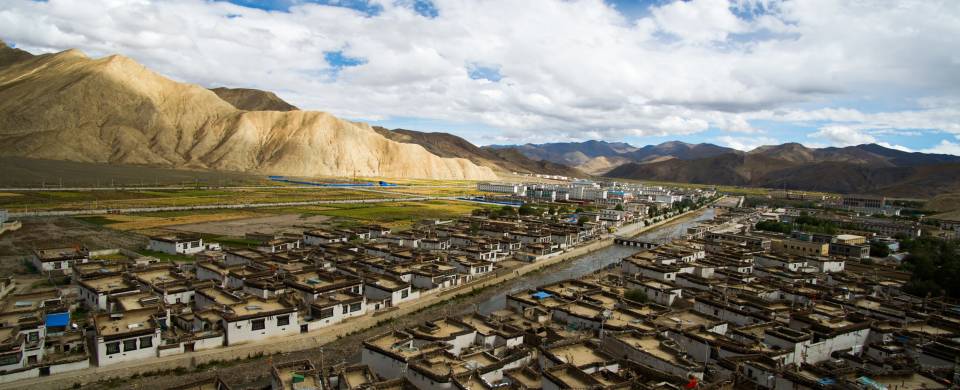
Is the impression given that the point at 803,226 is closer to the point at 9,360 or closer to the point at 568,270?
the point at 568,270

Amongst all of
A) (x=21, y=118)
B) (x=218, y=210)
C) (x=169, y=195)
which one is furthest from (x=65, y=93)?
(x=218, y=210)

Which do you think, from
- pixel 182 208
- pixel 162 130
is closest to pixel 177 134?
pixel 162 130

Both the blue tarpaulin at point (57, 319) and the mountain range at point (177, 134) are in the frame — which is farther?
the mountain range at point (177, 134)

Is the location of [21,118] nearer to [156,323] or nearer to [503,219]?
[503,219]

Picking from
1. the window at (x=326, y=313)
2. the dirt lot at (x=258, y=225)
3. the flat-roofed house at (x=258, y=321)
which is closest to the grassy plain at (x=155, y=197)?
the dirt lot at (x=258, y=225)

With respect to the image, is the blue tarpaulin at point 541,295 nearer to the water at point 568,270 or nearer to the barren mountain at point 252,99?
the water at point 568,270

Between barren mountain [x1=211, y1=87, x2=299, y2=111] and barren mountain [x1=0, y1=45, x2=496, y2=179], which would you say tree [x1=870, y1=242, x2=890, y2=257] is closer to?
barren mountain [x1=0, y1=45, x2=496, y2=179]
